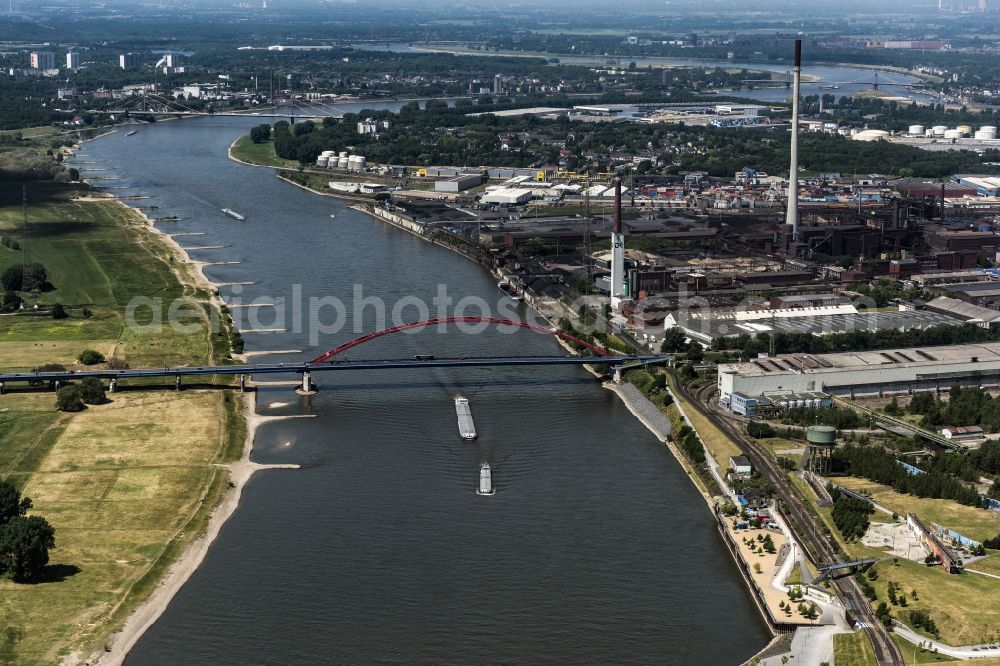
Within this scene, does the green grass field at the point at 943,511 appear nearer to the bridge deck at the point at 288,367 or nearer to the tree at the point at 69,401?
the bridge deck at the point at 288,367

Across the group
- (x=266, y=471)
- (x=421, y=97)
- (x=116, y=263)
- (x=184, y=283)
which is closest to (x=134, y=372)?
(x=266, y=471)

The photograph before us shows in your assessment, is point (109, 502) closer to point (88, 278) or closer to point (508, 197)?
point (88, 278)

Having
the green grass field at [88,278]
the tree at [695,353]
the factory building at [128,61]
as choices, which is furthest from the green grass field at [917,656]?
the factory building at [128,61]

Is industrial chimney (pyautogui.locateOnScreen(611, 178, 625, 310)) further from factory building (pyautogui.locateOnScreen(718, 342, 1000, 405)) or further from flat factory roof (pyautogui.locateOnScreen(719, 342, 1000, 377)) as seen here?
factory building (pyautogui.locateOnScreen(718, 342, 1000, 405))

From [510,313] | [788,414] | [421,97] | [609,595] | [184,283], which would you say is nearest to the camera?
[609,595]

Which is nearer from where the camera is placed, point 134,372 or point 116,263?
point 134,372

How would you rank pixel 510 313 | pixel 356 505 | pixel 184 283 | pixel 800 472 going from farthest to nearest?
pixel 184 283
pixel 510 313
pixel 800 472
pixel 356 505

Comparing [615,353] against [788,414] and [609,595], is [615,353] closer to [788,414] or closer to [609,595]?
[788,414]

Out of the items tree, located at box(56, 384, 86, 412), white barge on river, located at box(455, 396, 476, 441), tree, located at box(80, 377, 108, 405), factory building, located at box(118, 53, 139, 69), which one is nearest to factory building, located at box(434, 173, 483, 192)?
white barge on river, located at box(455, 396, 476, 441)
